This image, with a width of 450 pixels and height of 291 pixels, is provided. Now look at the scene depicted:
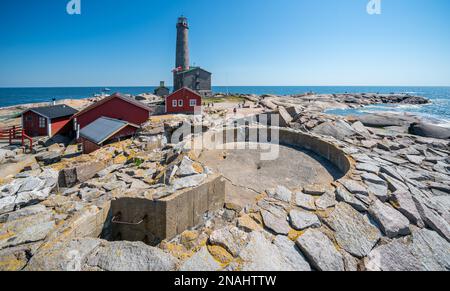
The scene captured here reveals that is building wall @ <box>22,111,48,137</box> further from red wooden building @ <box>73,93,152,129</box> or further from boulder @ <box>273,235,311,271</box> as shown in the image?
boulder @ <box>273,235,311,271</box>

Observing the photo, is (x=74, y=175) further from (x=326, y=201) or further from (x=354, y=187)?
(x=354, y=187)

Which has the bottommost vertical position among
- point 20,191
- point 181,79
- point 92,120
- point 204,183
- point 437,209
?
point 20,191

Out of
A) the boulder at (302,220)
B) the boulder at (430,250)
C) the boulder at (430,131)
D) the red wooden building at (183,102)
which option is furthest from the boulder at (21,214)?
the boulder at (430,131)

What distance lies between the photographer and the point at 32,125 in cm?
2031

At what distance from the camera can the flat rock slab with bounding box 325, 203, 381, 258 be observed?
3.91 metres

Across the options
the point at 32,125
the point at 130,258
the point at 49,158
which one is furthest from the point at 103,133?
the point at 130,258

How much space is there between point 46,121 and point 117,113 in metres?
6.42

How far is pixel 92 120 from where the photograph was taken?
1953cm

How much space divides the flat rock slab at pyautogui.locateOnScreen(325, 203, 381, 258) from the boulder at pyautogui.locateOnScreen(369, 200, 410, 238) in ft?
0.62

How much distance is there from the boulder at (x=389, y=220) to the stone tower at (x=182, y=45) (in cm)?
4966
